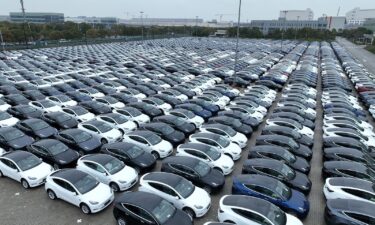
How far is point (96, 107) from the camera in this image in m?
21.2

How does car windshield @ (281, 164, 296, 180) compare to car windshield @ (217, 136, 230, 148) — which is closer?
car windshield @ (281, 164, 296, 180)

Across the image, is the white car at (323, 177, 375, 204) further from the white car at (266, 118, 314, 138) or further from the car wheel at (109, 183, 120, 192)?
the car wheel at (109, 183, 120, 192)

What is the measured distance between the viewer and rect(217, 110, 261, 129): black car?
19750 millimetres

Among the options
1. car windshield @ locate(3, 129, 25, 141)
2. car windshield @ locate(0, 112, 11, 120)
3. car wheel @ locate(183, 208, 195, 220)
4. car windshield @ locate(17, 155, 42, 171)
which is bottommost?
car wheel @ locate(183, 208, 195, 220)

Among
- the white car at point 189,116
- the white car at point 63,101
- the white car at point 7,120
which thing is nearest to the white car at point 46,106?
the white car at point 63,101

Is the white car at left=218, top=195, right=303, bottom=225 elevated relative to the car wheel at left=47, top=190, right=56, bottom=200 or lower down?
elevated

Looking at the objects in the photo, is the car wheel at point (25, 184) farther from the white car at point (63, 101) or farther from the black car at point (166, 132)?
the white car at point (63, 101)

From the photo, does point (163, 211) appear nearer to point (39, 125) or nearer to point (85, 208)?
point (85, 208)

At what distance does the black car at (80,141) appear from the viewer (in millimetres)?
15086

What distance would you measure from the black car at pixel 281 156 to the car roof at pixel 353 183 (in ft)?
5.77

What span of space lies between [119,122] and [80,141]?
134 inches

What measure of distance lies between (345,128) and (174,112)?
11.2 meters

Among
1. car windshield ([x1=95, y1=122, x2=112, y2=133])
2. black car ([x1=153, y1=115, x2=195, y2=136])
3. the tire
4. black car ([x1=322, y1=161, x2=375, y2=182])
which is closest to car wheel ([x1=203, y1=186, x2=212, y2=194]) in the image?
black car ([x1=322, y1=161, x2=375, y2=182])

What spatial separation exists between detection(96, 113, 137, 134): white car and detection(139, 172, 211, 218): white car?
6.73 metres
